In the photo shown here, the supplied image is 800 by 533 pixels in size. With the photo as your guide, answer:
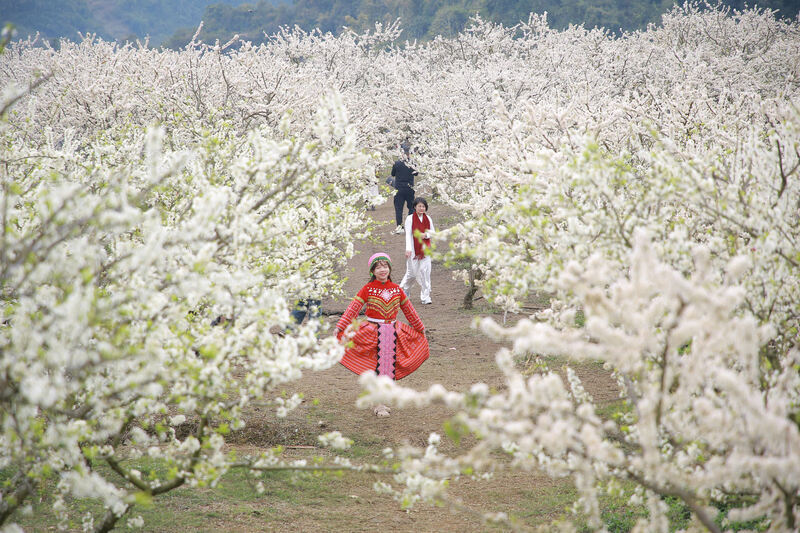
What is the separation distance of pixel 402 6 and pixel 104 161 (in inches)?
2511

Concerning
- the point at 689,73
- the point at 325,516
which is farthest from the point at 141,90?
the point at 689,73

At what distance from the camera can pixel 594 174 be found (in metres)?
3.47

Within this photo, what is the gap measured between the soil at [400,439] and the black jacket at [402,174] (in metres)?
6.35

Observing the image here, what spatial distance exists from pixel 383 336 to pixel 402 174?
10722 millimetres

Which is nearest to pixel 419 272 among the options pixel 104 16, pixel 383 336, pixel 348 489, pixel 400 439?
pixel 383 336

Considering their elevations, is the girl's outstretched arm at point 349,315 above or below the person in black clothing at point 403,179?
below

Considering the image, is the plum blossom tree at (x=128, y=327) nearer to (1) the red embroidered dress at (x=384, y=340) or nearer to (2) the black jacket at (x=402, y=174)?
(1) the red embroidered dress at (x=384, y=340)

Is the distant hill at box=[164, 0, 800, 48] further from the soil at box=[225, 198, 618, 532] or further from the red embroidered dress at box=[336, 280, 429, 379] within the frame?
the red embroidered dress at box=[336, 280, 429, 379]

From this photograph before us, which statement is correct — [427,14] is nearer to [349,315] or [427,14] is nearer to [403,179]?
[403,179]

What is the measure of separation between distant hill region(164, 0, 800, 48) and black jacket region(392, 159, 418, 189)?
1010 inches

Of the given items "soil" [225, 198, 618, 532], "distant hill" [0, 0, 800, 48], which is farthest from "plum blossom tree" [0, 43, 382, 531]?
"distant hill" [0, 0, 800, 48]

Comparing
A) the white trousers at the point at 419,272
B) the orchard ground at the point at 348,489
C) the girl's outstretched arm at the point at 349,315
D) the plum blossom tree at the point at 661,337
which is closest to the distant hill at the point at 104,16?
the white trousers at the point at 419,272

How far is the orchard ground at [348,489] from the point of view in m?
5.34

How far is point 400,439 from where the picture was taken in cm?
723
